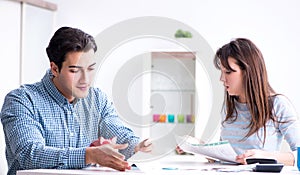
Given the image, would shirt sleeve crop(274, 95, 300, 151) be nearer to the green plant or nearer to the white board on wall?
the green plant

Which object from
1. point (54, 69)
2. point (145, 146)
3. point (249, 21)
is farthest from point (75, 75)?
point (249, 21)

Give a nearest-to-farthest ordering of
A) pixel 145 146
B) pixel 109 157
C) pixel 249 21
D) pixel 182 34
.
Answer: pixel 109 157 → pixel 145 146 → pixel 182 34 → pixel 249 21

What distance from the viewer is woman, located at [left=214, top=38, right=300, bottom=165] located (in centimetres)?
224

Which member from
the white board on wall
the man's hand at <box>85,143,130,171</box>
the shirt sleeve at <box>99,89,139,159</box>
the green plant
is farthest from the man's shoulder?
the white board on wall

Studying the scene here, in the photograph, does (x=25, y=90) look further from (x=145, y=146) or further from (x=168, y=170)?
(x=168, y=170)

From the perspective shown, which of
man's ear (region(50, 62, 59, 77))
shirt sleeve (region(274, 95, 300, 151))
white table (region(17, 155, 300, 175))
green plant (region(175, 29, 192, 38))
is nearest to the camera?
white table (region(17, 155, 300, 175))

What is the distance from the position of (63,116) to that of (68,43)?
0.84ft

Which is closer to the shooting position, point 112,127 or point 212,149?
point 212,149

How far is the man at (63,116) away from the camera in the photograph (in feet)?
5.96

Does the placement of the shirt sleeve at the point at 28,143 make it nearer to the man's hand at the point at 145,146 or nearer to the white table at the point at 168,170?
Result: the white table at the point at 168,170

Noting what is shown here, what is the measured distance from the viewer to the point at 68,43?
2.04 meters

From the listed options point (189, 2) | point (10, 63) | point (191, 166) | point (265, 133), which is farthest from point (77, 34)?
point (189, 2)

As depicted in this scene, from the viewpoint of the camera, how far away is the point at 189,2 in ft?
13.9

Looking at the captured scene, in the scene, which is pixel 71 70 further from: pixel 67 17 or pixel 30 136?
pixel 67 17
